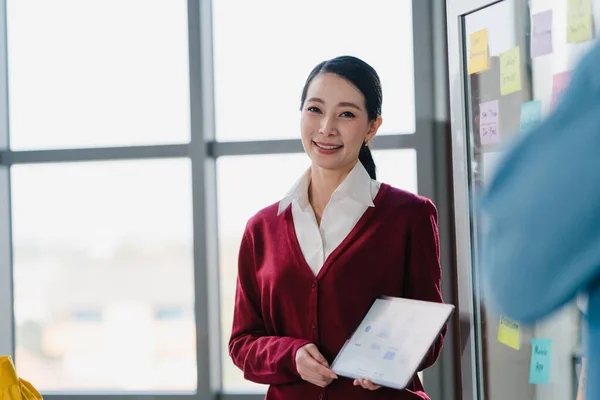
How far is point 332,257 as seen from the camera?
1.51 metres

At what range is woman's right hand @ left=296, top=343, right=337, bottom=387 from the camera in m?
1.41

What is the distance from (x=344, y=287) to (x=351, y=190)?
23 cm

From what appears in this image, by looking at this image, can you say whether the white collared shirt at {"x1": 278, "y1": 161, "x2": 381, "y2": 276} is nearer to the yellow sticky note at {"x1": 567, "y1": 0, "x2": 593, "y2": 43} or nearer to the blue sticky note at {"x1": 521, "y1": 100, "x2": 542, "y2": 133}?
the blue sticky note at {"x1": 521, "y1": 100, "x2": 542, "y2": 133}

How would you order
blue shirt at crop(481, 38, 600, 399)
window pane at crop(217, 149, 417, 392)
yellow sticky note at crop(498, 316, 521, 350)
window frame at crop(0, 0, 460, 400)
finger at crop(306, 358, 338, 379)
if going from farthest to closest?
window pane at crop(217, 149, 417, 392)
window frame at crop(0, 0, 460, 400)
yellow sticky note at crop(498, 316, 521, 350)
finger at crop(306, 358, 338, 379)
blue shirt at crop(481, 38, 600, 399)

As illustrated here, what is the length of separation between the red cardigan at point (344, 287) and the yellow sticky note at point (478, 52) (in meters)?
0.43

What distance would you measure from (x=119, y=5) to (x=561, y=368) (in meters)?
2.24

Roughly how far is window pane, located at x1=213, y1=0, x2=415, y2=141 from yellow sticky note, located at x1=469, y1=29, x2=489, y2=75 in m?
0.87

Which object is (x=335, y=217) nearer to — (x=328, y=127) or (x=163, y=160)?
(x=328, y=127)

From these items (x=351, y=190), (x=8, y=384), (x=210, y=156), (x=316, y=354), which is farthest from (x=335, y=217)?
(x=210, y=156)

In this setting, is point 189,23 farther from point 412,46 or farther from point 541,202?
point 541,202

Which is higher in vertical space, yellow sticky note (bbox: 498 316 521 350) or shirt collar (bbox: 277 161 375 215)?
shirt collar (bbox: 277 161 375 215)

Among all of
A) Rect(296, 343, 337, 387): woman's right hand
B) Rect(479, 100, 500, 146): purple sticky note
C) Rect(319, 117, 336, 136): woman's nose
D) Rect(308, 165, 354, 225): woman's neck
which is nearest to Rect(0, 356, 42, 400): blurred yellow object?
Rect(296, 343, 337, 387): woman's right hand

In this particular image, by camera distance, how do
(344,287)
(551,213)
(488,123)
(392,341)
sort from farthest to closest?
1. (488,123)
2. (344,287)
3. (392,341)
4. (551,213)

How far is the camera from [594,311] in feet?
1.86
